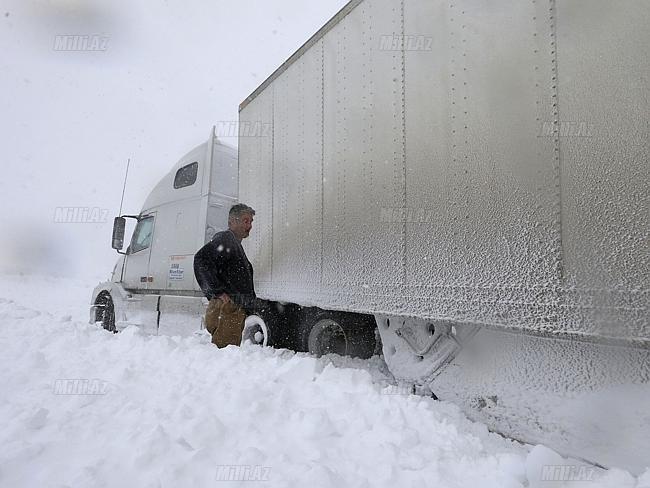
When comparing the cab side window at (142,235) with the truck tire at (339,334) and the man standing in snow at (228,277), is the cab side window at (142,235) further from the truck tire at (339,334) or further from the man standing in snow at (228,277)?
the truck tire at (339,334)

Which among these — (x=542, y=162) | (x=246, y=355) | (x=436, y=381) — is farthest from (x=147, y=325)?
(x=542, y=162)

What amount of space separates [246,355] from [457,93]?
10.3 feet

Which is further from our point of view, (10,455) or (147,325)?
(147,325)

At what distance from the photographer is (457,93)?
2.44 m

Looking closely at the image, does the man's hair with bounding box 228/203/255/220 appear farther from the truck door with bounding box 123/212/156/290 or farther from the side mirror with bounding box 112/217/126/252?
the side mirror with bounding box 112/217/126/252

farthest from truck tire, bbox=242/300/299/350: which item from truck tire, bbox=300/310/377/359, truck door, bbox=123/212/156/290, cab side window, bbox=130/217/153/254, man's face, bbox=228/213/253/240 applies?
cab side window, bbox=130/217/153/254

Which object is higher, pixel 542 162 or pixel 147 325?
pixel 542 162

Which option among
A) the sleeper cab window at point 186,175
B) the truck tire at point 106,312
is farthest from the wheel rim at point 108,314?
the sleeper cab window at point 186,175

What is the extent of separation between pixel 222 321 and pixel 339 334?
5.29 feet

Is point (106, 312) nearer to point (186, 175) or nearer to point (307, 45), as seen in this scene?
point (186, 175)

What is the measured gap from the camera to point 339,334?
14.3 feet

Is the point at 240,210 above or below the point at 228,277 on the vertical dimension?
above

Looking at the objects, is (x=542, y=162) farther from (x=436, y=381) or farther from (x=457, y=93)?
(x=436, y=381)

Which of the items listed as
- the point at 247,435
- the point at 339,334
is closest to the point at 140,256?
the point at 339,334
